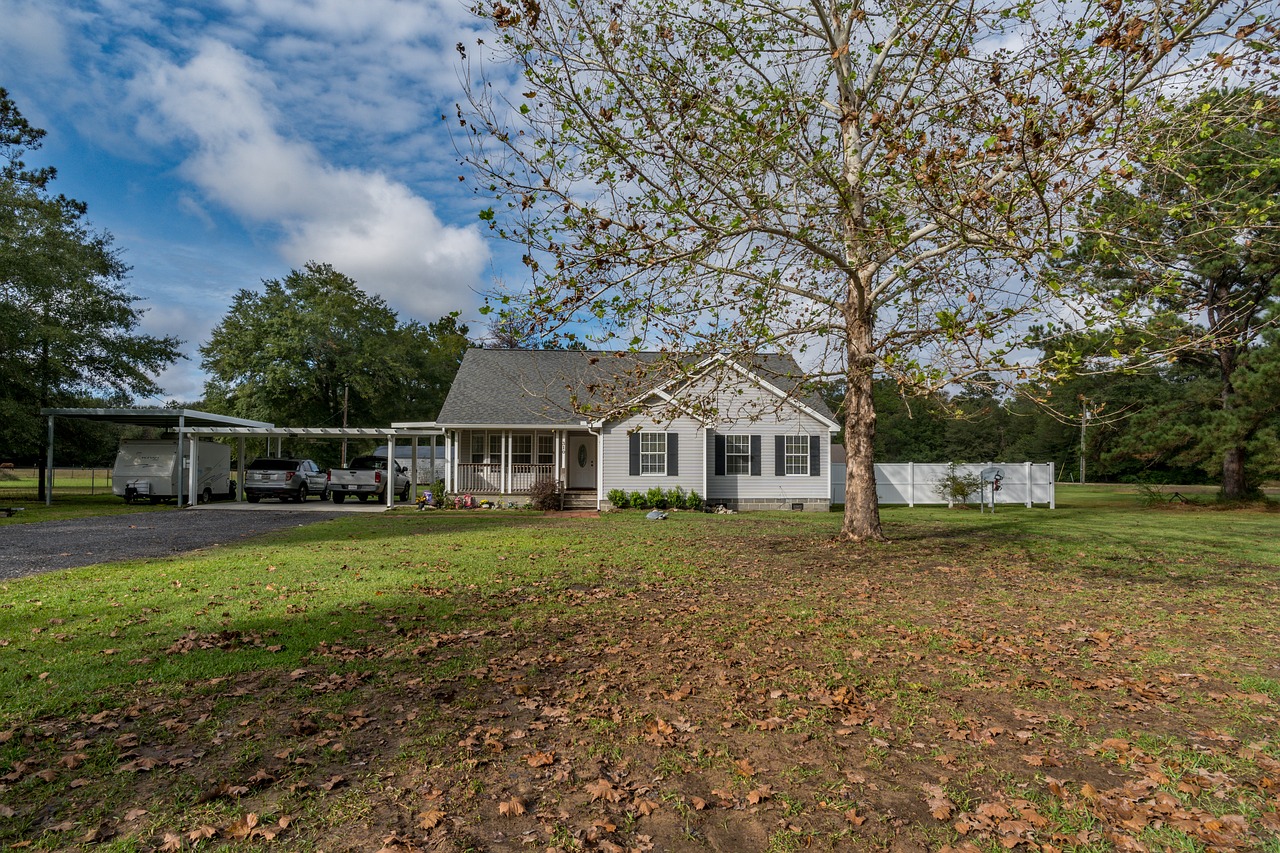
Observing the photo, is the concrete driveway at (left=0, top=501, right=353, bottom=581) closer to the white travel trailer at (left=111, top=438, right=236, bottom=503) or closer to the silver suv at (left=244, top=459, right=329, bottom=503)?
the white travel trailer at (left=111, top=438, right=236, bottom=503)

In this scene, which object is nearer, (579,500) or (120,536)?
(120,536)

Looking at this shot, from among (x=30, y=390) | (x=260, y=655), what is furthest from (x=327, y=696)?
(x=30, y=390)

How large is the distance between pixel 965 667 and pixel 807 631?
1441mm

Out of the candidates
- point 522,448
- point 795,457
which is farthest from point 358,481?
point 795,457

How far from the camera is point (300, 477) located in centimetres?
2570

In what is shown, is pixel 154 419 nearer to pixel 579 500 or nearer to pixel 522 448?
pixel 522 448

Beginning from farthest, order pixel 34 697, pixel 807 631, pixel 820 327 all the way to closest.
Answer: pixel 820 327, pixel 807 631, pixel 34 697

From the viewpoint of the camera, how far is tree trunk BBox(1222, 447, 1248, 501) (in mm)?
23422

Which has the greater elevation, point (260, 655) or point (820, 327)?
point (820, 327)

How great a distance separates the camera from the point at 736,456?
22953 mm

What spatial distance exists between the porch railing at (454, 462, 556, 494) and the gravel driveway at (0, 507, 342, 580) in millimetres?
4923

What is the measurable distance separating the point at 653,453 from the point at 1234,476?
2040 centimetres

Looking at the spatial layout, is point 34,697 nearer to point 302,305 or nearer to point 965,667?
point 965,667

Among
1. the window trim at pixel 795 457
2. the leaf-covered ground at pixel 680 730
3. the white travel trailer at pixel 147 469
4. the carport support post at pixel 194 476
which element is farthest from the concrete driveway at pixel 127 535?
the window trim at pixel 795 457
